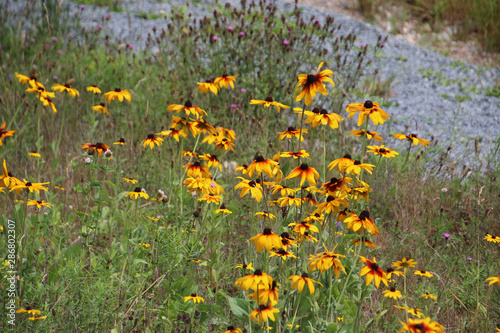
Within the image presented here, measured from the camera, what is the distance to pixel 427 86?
586 cm

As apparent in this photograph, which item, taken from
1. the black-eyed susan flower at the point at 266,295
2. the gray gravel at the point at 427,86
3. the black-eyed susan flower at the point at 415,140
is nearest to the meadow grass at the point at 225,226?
the black-eyed susan flower at the point at 266,295

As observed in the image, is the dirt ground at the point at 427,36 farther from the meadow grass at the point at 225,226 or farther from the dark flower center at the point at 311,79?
the dark flower center at the point at 311,79

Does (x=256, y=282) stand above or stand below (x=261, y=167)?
below

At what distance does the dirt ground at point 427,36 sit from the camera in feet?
24.5

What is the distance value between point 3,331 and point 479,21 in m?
8.58

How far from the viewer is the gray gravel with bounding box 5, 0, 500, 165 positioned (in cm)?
468

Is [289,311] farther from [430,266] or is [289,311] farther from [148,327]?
[430,266]

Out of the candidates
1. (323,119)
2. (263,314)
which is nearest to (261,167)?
(323,119)

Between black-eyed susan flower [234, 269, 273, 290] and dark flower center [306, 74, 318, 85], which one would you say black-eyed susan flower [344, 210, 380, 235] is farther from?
dark flower center [306, 74, 318, 85]

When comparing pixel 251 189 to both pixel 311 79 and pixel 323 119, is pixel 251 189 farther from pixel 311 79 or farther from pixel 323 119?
pixel 311 79

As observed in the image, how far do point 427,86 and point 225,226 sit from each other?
4.29 metres

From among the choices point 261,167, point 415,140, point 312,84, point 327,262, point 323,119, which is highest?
point 312,84

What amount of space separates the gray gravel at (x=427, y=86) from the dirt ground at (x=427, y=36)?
3.08 feet

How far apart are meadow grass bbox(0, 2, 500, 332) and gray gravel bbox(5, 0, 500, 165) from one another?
0.56 metres
